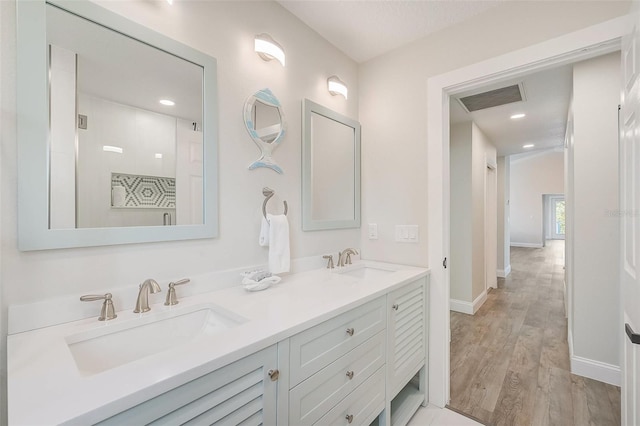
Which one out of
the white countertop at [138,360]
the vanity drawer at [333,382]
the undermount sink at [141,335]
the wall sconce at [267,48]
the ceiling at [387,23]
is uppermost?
the ceiling at [387,23]

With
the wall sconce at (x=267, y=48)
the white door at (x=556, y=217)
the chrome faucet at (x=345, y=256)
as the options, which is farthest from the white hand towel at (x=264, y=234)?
the white door at (x=556, y=217)

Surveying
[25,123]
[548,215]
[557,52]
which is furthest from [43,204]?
[548,215]

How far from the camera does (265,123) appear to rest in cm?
162

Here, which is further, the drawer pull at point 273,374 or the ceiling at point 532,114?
the ceiling at point 532,114

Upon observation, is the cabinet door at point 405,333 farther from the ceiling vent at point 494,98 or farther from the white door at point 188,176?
the ceiling vent at point 494,98

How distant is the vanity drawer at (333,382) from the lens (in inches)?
38.8

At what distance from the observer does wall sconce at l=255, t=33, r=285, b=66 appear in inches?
60.7

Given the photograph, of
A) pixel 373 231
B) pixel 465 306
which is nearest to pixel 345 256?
pixel 373 231

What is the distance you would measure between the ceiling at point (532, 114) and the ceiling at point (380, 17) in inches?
20.0

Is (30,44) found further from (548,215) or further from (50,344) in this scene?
(548,215)

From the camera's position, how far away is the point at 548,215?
429 inches

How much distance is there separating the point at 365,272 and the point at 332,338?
1.04 meters

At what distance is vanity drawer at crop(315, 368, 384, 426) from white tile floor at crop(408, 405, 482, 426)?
50cm

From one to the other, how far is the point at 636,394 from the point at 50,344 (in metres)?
1.95
